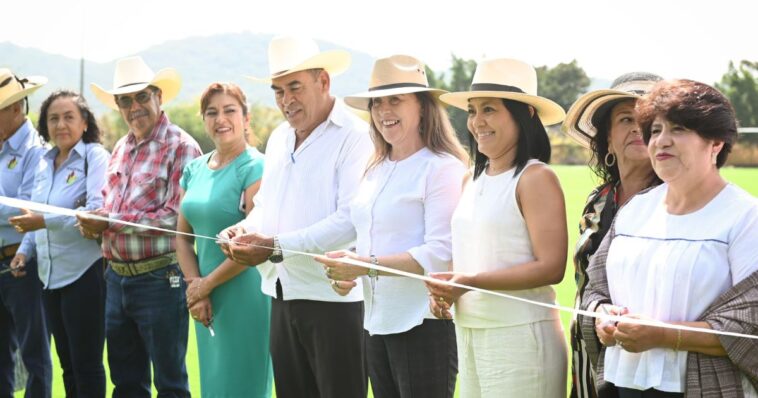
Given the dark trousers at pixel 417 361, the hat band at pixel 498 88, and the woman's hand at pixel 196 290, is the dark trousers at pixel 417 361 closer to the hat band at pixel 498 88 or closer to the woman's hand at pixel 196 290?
the hat band at pixel 498 88

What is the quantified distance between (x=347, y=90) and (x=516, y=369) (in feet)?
596

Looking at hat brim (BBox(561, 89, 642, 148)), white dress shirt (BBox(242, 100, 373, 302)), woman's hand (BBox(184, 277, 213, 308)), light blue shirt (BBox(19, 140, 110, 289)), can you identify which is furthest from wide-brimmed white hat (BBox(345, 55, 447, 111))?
light blue shirt (BBox(19, 140, 110, 289))

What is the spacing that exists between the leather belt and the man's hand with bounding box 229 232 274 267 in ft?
2.90

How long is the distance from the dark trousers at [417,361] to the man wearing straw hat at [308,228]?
0.33 m

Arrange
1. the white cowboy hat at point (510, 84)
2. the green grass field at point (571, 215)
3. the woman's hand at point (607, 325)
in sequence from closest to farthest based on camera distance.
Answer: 1. the woman's hand at point (607, 325)
2. the white cowboy hat at point (510, 84)
3. the green grass field at point (571, 215)

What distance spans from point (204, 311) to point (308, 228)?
2.87 feet

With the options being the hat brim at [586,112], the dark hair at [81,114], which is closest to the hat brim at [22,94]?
the dark hair at [81,114]

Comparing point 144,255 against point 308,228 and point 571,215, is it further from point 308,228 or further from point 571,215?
point 571,215

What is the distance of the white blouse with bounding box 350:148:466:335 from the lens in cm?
371

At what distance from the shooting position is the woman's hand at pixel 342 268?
146 inches

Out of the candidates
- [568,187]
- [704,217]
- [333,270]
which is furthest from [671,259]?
[568,187]

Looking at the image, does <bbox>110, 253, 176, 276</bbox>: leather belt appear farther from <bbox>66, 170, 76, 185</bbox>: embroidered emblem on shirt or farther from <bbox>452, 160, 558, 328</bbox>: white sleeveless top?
<bbox>452, 160, 558, 328</bbox>: white sleeveless top

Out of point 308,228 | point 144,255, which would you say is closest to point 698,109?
point 308,228

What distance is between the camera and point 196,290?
471 centimetres
